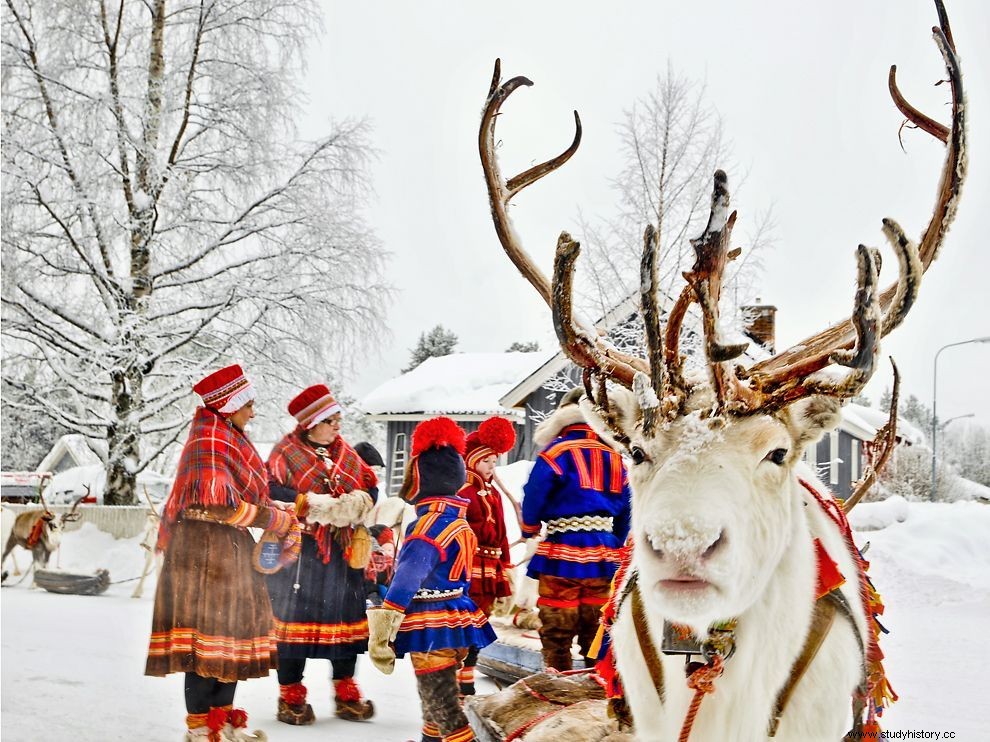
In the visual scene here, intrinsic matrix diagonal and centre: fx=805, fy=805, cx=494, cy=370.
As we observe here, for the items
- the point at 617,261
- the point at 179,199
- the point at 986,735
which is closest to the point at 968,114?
the point at 986,735

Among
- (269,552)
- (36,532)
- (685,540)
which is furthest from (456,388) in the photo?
(685,540)

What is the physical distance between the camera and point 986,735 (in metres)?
4.88

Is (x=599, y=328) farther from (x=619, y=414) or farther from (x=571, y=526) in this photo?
(x=619, y=414)

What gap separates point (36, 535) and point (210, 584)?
905cm

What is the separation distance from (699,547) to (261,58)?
15.2 m

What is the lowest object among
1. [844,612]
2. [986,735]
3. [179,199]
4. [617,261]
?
[986,735]

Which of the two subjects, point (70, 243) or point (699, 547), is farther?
point (70, 243)

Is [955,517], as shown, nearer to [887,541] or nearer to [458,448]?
[887,541]

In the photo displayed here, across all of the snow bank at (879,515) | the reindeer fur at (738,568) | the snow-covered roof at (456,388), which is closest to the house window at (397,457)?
the snow-covered roof at (456,388)

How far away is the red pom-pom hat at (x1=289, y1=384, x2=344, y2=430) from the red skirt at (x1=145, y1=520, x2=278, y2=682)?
1221mm

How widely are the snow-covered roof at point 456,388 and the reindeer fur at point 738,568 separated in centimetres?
1753

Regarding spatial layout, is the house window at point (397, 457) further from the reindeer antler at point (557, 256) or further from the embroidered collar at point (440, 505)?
the reindeer antler at point (557, 256)

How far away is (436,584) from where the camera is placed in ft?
13.5

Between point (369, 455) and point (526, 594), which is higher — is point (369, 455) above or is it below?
above
